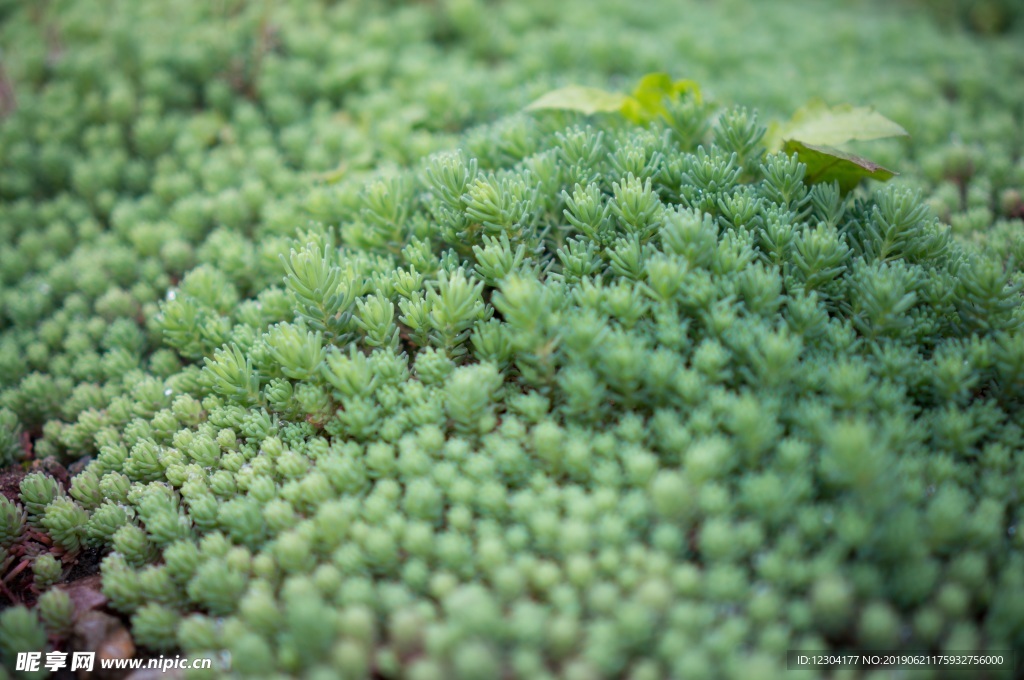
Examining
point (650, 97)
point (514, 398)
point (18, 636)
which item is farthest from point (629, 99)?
point (18, 636)

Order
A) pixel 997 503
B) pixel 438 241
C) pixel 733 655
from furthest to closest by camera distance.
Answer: pixel 438 241, pixel 997 503, pixel 733 655

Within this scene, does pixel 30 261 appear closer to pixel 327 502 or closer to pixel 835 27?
pixel 327 502

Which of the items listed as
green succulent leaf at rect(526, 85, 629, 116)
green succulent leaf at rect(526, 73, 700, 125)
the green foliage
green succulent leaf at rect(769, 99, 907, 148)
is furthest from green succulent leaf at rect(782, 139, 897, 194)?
the green foliage

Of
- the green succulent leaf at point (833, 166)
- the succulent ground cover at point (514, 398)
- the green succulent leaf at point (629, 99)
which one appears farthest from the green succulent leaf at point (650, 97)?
the green succulent leaf at point (833, 166)

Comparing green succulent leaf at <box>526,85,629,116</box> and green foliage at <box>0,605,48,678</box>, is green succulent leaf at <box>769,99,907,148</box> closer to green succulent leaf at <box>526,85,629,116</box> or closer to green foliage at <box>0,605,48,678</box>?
green succulent leaf at <box>526,85,629,116</box>

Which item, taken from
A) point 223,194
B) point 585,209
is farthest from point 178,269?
point 585,209

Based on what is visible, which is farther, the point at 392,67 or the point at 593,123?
the point at 392,67

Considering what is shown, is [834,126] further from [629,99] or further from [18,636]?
[18,636]
